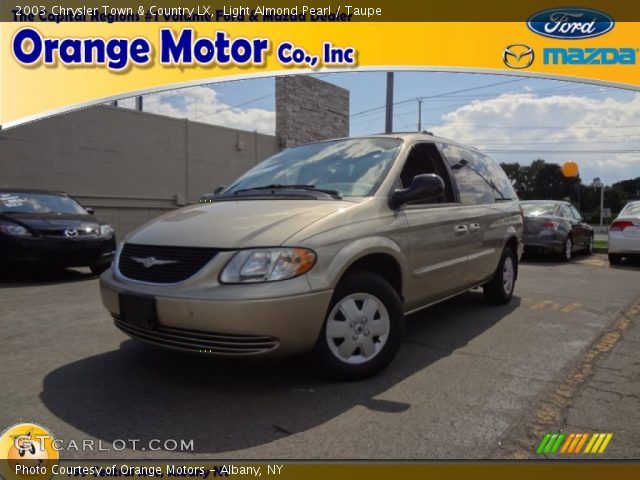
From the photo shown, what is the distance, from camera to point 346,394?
286 centimetres

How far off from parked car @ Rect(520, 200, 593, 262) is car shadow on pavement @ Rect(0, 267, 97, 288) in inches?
335

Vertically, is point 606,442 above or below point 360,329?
below

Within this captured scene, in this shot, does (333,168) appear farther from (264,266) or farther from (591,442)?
(591,442)

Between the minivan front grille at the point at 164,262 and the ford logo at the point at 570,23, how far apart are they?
9.87 feet

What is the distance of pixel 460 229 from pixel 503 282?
58.6 inches

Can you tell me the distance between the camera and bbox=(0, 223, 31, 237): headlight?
6773 mm

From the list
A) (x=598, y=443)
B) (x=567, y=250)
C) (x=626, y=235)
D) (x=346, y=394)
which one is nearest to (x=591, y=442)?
(x=598, y=443)

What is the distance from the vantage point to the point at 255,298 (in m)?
2.57

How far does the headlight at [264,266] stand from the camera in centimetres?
264

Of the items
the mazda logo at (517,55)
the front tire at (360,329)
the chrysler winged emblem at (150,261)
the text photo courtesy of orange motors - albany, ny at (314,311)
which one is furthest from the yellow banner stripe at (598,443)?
the mazda logo at (517,55)

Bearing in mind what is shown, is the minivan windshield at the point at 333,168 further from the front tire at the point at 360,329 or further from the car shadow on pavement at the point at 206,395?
the car shadow on pavement at the point at 206,395

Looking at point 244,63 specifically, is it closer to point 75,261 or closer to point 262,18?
point 262,18

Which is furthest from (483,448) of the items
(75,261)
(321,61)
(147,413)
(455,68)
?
(75,261)

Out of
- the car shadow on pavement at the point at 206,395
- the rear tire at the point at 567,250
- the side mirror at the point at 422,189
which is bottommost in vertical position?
the car shadow on pavement at the point at 206,395
